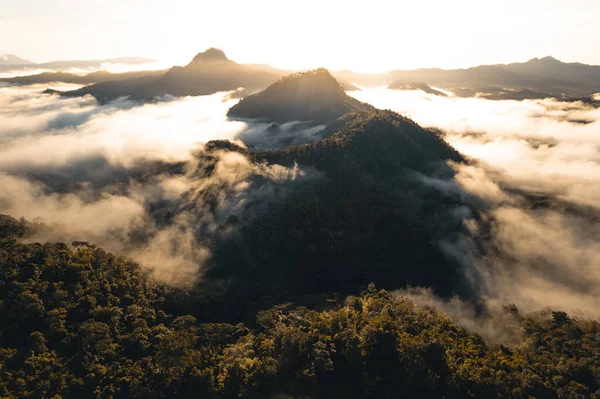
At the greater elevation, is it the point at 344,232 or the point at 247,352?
the point at 344,232

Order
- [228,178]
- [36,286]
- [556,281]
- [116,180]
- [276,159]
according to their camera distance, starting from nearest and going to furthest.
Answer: [36,286] < [556,281] < [228,178] < [276,159] < [116,180]

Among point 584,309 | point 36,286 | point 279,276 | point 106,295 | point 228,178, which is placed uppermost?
point 228,178

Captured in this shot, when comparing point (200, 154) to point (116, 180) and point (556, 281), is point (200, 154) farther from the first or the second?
point (556, 281)

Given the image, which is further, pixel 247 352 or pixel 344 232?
pixel 344 232

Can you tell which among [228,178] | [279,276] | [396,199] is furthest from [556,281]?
[228,178]

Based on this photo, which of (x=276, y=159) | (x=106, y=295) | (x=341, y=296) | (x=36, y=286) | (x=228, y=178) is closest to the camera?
(x=36, y=286)

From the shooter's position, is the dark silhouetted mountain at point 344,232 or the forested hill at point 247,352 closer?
the forested hill at point 247,352

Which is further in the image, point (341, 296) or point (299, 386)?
point (341, 296)

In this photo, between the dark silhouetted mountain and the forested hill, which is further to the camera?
the dark silhouetted mountain
